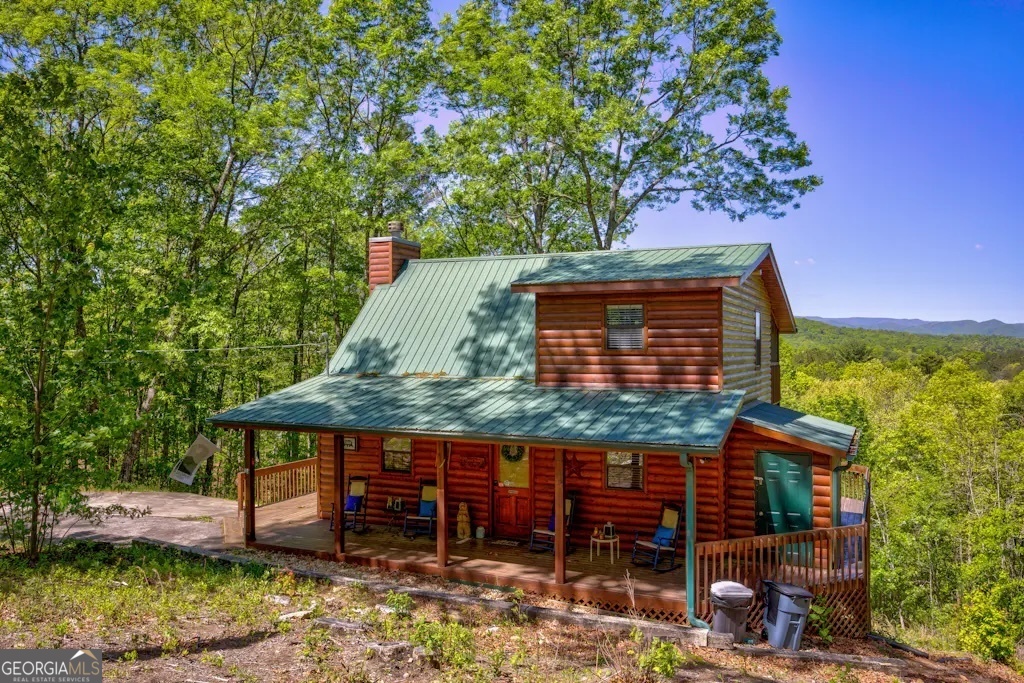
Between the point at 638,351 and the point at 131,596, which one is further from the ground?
the point at 638,351

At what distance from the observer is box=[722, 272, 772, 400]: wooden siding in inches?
475

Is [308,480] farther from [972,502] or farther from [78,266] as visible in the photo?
[972,502]

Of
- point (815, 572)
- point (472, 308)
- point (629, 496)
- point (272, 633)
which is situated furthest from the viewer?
point (472, 308)

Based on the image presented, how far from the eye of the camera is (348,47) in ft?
92.8

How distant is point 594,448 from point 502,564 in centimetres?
313

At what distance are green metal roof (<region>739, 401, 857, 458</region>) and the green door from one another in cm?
57

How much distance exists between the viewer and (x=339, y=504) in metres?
11.8

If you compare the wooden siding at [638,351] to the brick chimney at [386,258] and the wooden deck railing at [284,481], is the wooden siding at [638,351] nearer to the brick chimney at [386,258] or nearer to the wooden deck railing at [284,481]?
the brick chimney at [386,258]

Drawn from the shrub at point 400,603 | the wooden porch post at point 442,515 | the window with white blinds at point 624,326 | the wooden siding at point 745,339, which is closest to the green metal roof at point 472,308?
the window with white blinds at point 624,326

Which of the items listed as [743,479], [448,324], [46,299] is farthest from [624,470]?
[46,299]

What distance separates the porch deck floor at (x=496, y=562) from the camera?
1015cm

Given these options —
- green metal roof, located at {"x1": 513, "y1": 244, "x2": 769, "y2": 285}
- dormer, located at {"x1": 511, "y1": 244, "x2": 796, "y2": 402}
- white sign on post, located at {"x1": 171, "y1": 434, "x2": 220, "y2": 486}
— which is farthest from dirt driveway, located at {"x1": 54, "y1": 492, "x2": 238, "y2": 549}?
green metal roof, located at {"x1": 513, "y1": 244, "x2": 769, "y2": 285}

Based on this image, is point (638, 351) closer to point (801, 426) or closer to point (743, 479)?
point (743, 479)

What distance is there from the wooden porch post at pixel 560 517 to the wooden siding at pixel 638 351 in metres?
2.58
